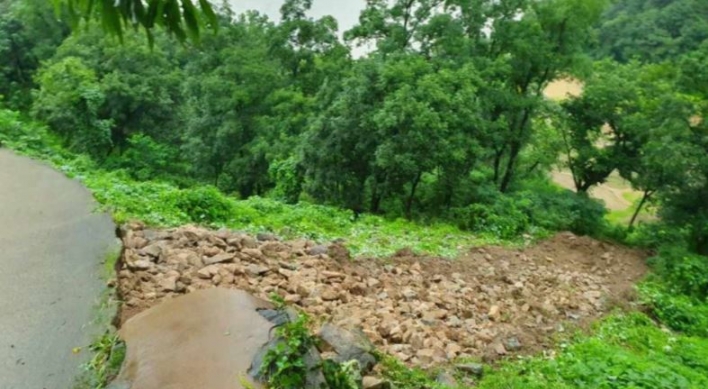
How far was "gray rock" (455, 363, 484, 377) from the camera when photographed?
174 inches

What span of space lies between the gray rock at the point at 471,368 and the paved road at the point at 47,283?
2.78 m

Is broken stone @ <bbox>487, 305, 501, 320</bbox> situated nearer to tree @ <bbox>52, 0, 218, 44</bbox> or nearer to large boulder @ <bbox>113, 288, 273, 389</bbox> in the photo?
large boulder @ <bbox>113, 288, 273, 389</bbox>

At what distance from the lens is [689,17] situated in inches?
1313

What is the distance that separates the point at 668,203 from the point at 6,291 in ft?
40.6

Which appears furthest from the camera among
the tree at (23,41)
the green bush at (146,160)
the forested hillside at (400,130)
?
the tree at (23,41)

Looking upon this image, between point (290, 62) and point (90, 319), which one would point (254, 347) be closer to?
point (90, 319)

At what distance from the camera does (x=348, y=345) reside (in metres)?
3.75

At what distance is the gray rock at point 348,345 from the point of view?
12.0 feet

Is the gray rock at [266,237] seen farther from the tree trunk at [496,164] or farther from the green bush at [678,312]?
the tree trunk at [496,164]

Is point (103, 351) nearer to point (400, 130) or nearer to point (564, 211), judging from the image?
point (400, 130)

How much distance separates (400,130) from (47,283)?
836 centimetres

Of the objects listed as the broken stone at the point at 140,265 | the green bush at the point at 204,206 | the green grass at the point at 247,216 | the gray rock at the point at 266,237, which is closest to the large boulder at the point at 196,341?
the broken stone at the point at 140,265

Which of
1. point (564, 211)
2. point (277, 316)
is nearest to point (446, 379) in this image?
point (277, 316)

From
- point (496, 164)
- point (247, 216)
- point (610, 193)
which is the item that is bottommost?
point (610, 193)
